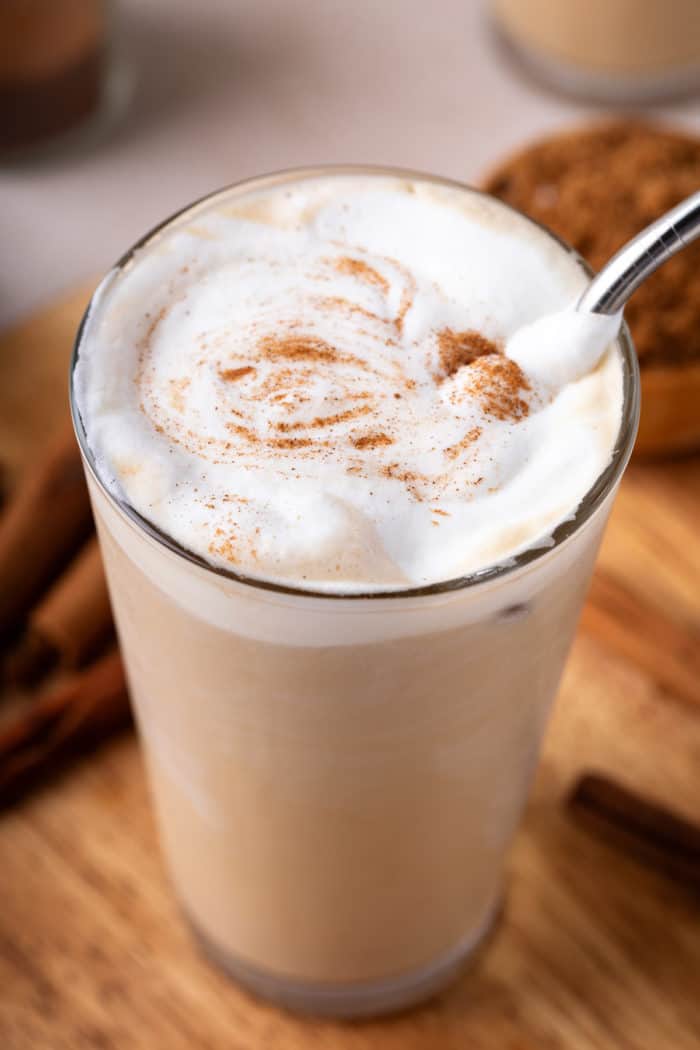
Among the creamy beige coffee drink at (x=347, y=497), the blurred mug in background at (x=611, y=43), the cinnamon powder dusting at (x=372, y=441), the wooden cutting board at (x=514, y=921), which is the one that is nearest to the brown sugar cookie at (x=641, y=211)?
the wooden cutting board at (x=514, y=921)

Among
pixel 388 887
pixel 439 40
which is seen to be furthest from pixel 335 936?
pixel 439 40

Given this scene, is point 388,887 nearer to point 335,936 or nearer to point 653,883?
point 335,936

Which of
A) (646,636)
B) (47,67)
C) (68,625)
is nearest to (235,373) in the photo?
(68,625)

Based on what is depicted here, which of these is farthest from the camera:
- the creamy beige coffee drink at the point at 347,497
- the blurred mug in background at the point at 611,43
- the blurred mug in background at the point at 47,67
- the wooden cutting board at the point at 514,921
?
the blurred mug in background at the point at 611,43

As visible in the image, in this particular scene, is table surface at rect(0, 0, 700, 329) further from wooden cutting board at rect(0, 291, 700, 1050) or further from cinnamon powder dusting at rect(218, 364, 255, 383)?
cinnamon powder dusting at rect(218, 364, 255, 383)

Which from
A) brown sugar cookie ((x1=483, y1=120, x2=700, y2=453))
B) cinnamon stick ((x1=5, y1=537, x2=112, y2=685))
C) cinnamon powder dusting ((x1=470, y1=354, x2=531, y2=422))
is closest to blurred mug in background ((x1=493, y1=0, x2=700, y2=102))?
brown sugar cookie ((x1=483, y1=120, x2=700, y2=453))

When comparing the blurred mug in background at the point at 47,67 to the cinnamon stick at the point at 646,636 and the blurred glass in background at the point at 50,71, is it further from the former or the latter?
the cinnamon stick at the point at 646,636
